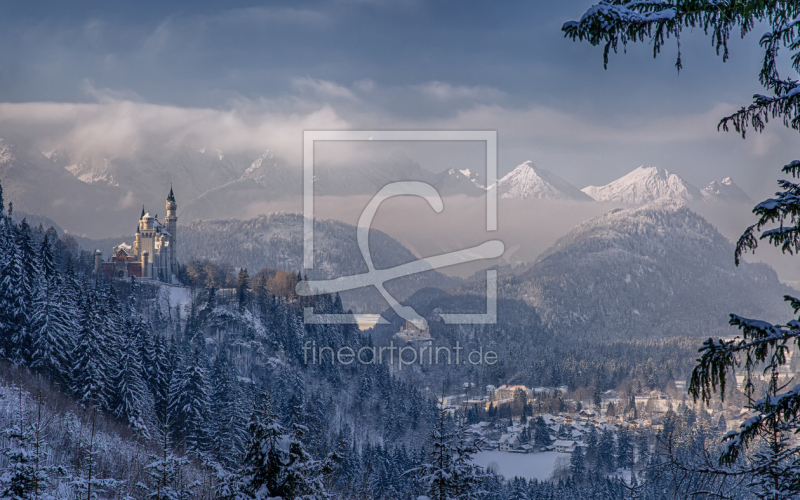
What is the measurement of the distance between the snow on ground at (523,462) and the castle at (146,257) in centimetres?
7476

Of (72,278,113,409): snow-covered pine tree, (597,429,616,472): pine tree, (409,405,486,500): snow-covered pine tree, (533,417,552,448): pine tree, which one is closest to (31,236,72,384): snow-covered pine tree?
(72,278,113,409): snow-covered pine tree

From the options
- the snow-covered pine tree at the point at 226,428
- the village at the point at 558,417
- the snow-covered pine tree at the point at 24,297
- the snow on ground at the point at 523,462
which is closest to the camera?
the snow-covered pine tree at the point at 24,297

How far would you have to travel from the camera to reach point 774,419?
25.4 ft

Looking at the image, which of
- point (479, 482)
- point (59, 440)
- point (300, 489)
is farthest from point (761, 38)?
point (59, 440)

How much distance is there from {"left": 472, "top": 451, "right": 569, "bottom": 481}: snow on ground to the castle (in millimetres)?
74756

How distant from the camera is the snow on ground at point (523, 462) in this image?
108812 mm

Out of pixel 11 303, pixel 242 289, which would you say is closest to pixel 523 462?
pixel 242 289

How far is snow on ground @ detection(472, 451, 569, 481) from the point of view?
10881 cm

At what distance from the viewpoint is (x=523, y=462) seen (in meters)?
119

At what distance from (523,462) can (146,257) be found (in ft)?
283

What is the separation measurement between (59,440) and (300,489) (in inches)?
1141

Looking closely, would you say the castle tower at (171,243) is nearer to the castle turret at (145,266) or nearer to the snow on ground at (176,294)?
the castle turret at (145,266)

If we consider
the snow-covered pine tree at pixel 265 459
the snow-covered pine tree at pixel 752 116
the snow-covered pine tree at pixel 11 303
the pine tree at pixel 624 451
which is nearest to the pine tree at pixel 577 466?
the pine tree at pixel 624 451

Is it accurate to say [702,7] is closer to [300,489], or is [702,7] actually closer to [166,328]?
[300,489]
